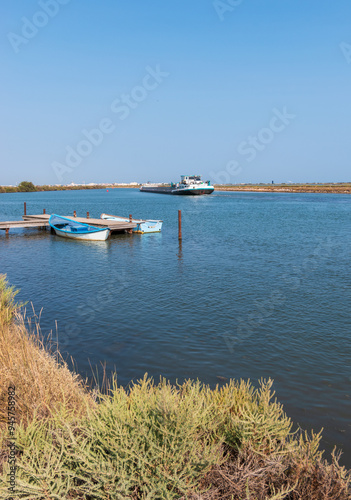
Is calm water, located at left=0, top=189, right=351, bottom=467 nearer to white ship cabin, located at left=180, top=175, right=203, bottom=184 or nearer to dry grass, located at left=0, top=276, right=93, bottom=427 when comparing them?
dry grass, located at left=0, top=276, right=93, bottom=427

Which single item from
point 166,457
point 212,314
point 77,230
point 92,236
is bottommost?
point 212,314

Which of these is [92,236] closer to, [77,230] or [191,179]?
[77,230]

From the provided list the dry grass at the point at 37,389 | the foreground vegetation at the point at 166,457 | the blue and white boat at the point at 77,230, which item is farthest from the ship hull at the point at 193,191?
the foreground vegetation at the point at 166,457

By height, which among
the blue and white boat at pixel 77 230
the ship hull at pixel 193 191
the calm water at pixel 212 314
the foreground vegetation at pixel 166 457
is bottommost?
the calm water at pixel 212 314

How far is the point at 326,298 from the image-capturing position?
15359mm

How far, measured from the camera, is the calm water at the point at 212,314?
30.7 feet

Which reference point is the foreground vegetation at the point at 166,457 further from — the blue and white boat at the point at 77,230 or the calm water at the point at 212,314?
the blue and white boat at the point at 77,230

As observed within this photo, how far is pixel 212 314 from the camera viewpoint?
1377cm

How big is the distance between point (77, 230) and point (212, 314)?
24.6m

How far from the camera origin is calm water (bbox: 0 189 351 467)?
9344 mm

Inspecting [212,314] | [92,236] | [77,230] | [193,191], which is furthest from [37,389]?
[193,191]

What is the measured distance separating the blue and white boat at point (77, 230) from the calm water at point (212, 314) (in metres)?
4.82

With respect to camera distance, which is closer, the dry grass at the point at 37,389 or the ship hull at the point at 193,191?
the dry grass at the point at 37,389

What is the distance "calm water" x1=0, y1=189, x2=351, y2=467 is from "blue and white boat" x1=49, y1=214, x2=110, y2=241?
4822 mm
